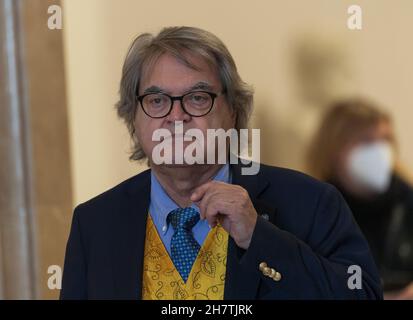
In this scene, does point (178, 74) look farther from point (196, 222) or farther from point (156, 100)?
point (196, 222)

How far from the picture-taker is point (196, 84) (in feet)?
4.13

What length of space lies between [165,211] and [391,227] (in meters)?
1.13

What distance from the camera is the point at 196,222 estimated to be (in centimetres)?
131

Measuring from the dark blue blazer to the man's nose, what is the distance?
0.52 feet

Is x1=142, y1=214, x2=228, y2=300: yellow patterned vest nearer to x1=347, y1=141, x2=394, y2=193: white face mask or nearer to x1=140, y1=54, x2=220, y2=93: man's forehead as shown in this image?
x1=140, y1=54, x2=220, y2=93: man's forehead

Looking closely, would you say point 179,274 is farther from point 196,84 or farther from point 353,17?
point 353,17

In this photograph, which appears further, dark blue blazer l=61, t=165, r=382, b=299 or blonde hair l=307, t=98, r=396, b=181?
blonde hair l=307, t=98, r=396, b=181

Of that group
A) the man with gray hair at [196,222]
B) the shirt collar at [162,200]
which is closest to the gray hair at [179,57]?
the man with gray hair at [196,222]

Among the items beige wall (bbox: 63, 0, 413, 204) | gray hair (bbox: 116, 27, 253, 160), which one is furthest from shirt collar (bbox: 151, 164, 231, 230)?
beige wall (bbox: 63, 0, 413, 204)

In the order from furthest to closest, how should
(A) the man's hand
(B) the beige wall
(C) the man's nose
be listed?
(B) the beige wall
(C) the man's nose
(A) the man's hand

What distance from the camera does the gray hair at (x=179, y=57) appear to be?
1269 millimetres

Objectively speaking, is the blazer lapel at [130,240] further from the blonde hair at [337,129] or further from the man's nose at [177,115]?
the blonde hair at [337,129]

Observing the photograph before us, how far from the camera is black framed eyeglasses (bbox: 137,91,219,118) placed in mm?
1252

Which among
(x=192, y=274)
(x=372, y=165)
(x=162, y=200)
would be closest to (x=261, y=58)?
(x=372, y=165)
